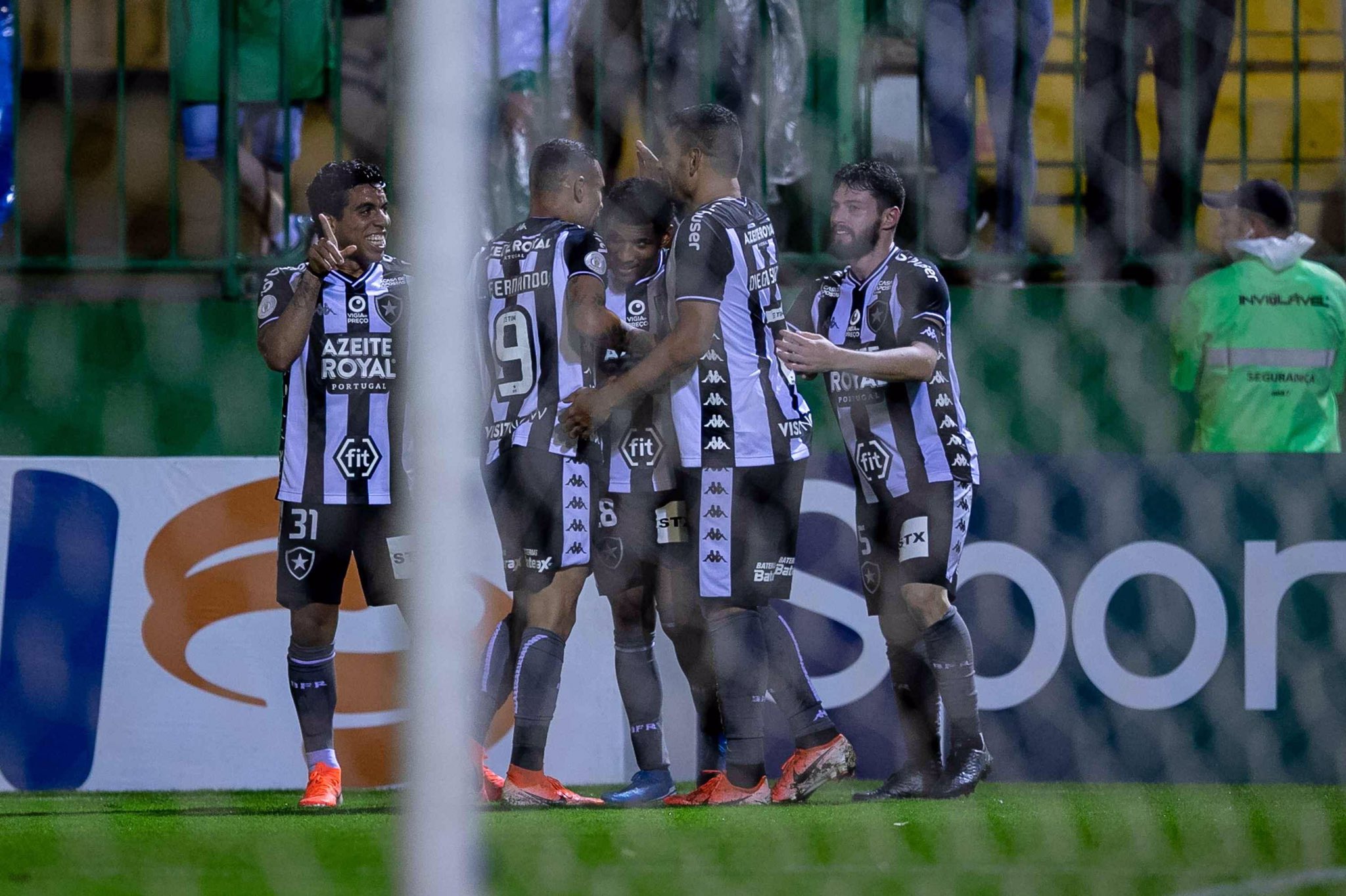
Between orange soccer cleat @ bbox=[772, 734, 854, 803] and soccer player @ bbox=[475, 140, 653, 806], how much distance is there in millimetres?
438

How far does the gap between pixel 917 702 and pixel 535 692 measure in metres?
0.90

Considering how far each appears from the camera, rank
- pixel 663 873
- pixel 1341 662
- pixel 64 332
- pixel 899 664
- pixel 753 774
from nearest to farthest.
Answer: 1. pixel 663 873
2. pixel 753 774
3. pixel 899 664
4. pixel 1341 662
5. pixel 64 332

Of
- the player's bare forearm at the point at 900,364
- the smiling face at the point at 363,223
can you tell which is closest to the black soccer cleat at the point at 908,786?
the player's bare forearm at the point at 900,364

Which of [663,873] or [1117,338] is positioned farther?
[1117,338]

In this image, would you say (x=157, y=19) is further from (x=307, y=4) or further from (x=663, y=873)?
(x=663, y=873)

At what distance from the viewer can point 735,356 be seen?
3740 mm

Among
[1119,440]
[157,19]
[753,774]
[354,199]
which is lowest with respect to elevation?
[753,774]

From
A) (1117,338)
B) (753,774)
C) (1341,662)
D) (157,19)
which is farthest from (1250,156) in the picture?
(157,19)

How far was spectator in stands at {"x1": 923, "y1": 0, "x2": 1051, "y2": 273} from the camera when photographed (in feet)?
17.1

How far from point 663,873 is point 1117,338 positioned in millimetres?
3101

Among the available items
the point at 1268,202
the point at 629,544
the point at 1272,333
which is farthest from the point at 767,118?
the point at 629,544

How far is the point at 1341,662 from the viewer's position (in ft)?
14.6

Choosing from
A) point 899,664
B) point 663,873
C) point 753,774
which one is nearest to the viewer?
point 663,873

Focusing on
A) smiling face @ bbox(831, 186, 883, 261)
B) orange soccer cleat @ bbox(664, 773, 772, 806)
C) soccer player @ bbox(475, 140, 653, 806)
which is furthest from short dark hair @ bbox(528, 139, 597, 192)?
orange soccer cleat @ bbox(664, 773, 772, 806)
